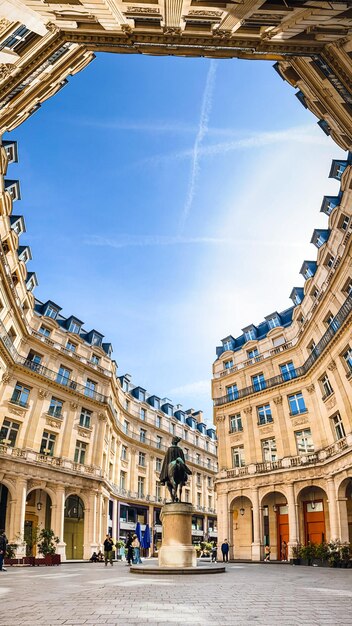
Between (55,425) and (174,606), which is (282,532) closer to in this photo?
(55,425)

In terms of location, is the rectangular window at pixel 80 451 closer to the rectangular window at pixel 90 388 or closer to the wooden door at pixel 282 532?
the rectangular window at pixel 90 388

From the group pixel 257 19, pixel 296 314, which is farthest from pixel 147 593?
pixel 296 314

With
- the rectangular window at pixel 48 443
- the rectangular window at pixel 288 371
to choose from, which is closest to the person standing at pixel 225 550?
the rectangular window at pixel 288 371

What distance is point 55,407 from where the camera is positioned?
124 ft

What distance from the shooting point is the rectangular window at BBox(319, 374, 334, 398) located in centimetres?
3095

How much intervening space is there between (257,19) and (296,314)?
89.5ft

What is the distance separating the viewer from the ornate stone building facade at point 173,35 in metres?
13.3

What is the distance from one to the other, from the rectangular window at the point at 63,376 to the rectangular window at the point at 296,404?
20132mm

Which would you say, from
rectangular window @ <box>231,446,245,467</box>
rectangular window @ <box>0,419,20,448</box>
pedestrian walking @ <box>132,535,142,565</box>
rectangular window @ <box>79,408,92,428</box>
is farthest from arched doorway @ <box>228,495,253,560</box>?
rectangular window @ <box>0,419,20,448</box>

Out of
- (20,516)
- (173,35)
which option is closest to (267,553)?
(20,516)

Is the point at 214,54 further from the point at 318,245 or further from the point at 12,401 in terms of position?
the point at 12,401

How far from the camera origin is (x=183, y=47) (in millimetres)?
15742

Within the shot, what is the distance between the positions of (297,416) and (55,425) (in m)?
20.7

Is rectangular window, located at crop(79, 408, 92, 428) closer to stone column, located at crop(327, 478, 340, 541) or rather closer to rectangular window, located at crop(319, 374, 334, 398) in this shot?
rectangular window, located at crop(319, 374, 334, 398)
